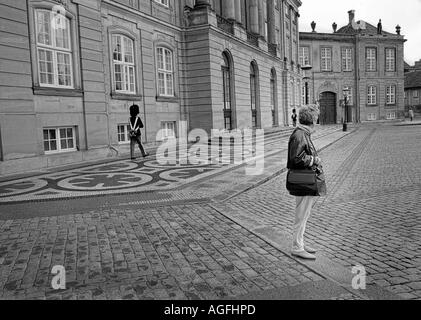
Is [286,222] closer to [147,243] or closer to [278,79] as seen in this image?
[147,243]

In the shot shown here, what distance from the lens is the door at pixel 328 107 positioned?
60.8m

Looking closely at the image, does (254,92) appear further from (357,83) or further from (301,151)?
(357,83)

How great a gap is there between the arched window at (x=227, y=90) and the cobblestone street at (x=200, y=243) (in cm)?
1749

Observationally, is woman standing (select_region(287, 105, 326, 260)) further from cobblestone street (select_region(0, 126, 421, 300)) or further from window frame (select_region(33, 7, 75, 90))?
window frame (select_region(33, 7, 75, 90))

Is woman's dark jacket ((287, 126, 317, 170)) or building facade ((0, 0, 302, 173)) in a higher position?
building facade ((0, 0, 302, 173))

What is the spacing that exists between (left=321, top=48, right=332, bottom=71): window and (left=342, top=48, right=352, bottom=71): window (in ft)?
7.36

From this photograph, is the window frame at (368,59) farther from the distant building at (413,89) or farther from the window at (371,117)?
the distant building at (413,89)

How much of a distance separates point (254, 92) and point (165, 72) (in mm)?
12514

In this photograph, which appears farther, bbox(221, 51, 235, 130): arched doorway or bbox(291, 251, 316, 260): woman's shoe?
bbox(221, 51, 235, 130): arched doorway

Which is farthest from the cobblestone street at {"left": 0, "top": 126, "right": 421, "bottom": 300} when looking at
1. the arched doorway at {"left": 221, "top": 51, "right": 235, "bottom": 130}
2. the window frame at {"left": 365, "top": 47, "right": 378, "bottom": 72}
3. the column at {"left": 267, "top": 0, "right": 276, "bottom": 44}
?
the window frame at {"left": 365, "top": 47, "right": 378, "bottom": 72}

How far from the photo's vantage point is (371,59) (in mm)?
61688

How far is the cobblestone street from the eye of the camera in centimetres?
424

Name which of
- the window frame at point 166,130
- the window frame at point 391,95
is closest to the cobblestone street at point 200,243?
the window frame at point 166,130
